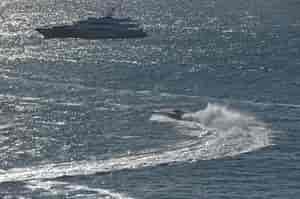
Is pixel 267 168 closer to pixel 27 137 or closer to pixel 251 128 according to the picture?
pixel 251 128

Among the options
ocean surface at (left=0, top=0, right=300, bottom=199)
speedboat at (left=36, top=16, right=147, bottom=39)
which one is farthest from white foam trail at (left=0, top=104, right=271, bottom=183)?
speedboat at (left=36, top=16, right=147, bottom=39)

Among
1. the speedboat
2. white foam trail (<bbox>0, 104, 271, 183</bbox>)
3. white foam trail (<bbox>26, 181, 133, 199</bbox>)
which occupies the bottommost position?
white foam trail (<bbox>26, 181, 133, 199</bbox>)

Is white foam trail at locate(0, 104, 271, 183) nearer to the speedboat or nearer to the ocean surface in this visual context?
Answer: the ocean surface

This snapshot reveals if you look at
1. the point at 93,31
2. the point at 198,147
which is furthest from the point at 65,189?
the point at 93,31

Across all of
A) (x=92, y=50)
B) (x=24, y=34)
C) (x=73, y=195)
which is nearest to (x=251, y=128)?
(x=73, y=195)

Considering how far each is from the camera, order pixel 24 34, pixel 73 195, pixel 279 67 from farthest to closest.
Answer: pixel 24 34
pixel 279 67
pixel 73 195

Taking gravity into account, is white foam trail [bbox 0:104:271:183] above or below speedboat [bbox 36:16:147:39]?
below

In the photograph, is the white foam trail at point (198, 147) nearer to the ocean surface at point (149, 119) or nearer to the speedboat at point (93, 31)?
the ocean surface at point (149, 119)
